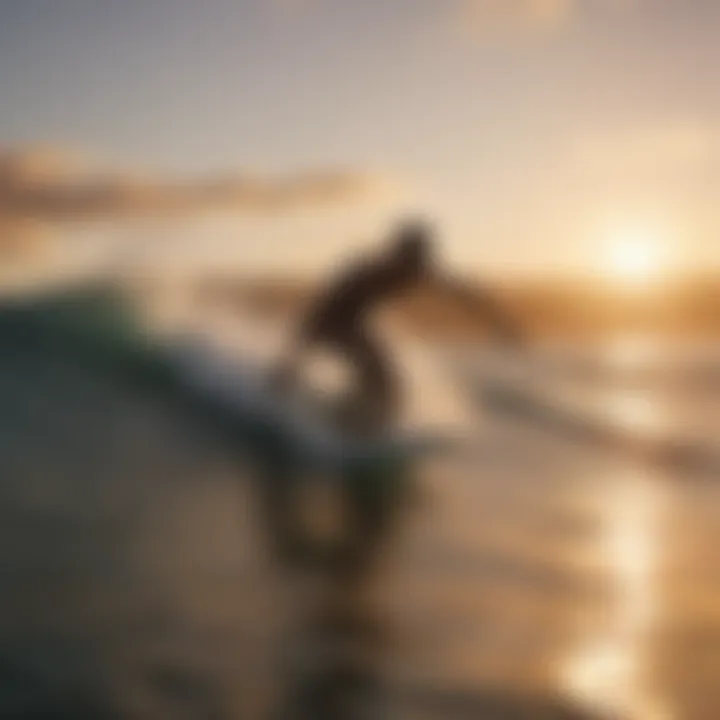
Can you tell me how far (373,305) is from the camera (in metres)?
0.96

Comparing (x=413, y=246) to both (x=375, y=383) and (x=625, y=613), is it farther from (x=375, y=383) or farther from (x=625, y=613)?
(x=625, y=613)

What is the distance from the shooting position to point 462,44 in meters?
0.99

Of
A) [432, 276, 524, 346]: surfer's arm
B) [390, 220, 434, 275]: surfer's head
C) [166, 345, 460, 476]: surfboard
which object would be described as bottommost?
[166, 345, 460, 476]: surfboard

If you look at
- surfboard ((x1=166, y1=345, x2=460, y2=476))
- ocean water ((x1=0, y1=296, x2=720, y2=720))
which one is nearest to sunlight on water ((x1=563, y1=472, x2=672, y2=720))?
ocean water ((x1=0, y1=296, x2=720, y2=720))

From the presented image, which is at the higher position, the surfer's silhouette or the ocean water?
the surfer's silhouette

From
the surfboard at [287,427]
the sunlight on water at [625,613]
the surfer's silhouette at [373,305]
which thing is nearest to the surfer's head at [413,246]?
the surfer's silhouette at [373,305]

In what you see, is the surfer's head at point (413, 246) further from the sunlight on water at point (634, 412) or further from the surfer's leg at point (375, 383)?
the sunlight on water at point (634, 412)

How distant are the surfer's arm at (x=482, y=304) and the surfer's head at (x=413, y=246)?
0.06 ft

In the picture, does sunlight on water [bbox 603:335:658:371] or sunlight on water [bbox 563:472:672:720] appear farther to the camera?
sunlight on water [bbox 603:335:658:371]

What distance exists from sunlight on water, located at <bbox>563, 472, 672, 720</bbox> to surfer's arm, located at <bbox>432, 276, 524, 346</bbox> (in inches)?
5.9

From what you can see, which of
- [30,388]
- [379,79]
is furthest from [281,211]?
[30,388]

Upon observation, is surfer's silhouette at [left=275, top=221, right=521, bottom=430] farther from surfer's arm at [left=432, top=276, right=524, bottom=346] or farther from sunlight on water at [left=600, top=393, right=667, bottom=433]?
sunlight on water at [left=600, top=393, right=667, bottom=433]

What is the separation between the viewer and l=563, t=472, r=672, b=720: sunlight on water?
2.83 ft

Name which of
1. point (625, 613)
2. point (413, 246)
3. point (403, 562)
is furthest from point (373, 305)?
point (625, 613)
